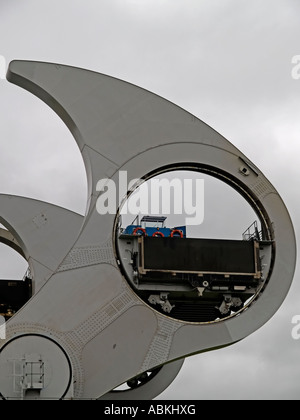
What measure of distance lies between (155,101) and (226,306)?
6.80m

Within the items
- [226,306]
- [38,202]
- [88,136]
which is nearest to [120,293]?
[226,306]

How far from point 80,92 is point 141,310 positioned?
279 inches

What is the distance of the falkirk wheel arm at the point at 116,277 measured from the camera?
24.6 metres

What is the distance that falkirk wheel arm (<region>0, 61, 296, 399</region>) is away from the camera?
24.6 m

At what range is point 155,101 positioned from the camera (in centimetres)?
2752

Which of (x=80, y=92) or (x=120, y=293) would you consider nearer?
(x=120, y=293)

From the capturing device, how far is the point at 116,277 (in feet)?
84.2
